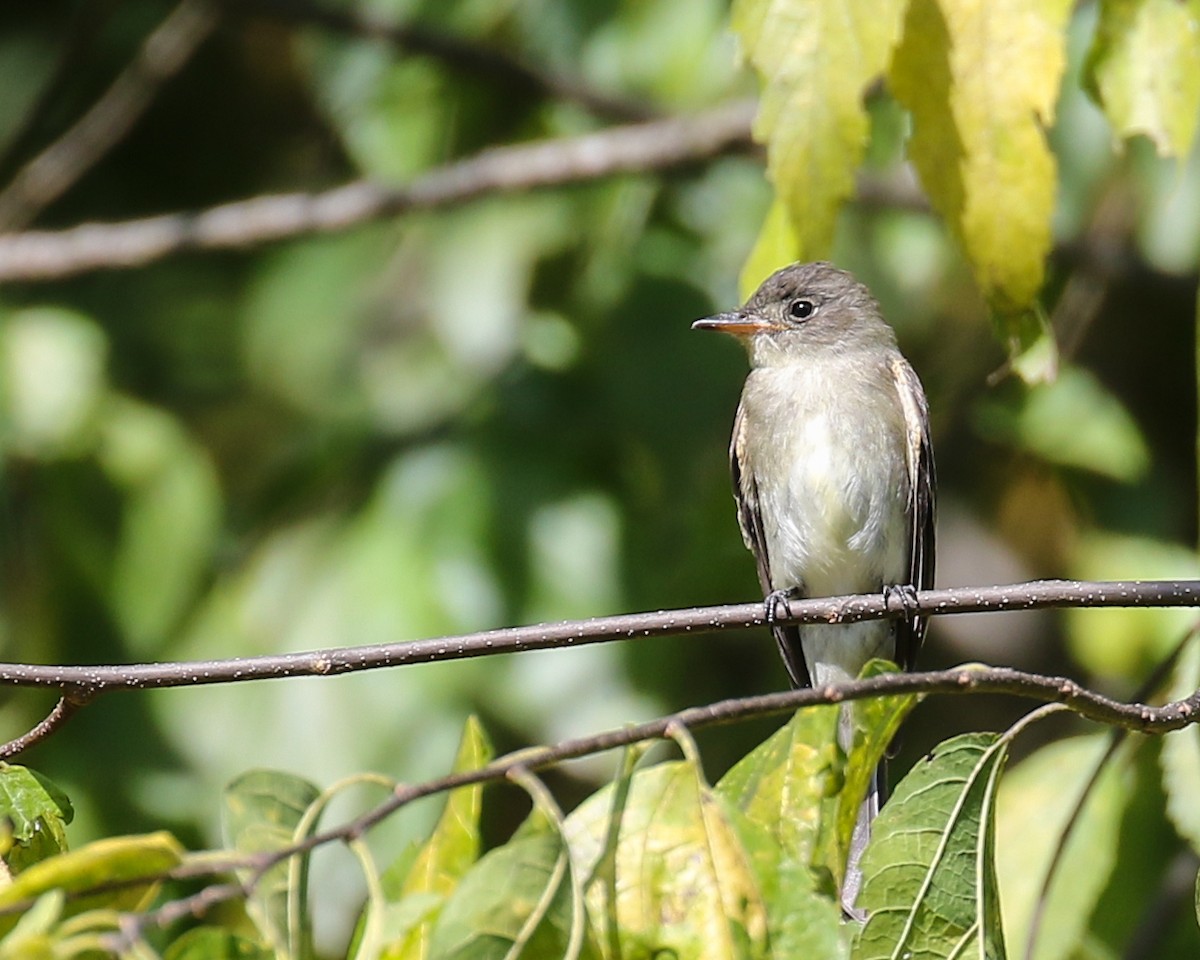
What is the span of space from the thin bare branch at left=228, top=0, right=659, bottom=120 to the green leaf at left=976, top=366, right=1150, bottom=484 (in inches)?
57.7

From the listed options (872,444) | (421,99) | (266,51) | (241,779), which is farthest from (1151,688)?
(266,51)

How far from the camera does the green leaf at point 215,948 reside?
161 cm

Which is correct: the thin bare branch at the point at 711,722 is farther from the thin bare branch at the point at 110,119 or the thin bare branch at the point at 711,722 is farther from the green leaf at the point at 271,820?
the thin bare branch at the point at 110,119

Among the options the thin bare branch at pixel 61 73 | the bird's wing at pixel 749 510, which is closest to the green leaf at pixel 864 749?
the bird's wing at pixel 749 510

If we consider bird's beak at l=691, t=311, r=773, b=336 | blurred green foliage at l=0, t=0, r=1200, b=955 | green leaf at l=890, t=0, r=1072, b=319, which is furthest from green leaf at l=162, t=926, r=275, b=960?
bird's beak at l=691, t=311, r=773, b=336

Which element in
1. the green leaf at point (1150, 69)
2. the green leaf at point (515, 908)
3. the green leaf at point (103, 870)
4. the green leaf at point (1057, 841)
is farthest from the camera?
the green leaf at point (1057, 841)

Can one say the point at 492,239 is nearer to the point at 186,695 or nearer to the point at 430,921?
the point at 186,695

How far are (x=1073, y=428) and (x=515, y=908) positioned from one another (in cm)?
367

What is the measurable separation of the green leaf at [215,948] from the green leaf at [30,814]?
1.28 ft

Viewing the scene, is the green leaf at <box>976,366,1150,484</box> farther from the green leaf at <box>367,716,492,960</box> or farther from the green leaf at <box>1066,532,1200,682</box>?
the green leaf at <box>367,716,492,960</box>

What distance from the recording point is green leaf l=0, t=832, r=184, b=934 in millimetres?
1523

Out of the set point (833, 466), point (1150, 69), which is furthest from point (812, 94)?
point (833, 466)

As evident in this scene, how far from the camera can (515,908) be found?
1.68 metres

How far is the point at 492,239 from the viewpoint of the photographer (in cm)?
507
